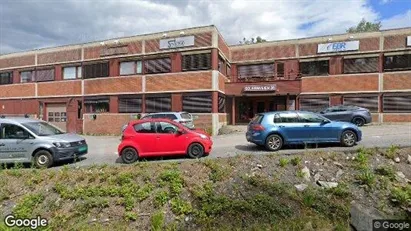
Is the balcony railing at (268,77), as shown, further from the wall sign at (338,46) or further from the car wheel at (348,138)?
the car wheel at (348,138)

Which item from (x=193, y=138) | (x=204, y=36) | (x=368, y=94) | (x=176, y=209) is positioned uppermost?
(x=204, y=36)

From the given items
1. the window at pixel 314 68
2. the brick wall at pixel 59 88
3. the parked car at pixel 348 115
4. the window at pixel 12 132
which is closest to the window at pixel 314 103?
the window at pixel 314 68

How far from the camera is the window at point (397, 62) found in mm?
22500

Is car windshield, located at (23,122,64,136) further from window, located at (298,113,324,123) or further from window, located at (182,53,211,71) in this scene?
window, located at (182,53,211,71)

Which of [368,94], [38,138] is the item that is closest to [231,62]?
[368,94]

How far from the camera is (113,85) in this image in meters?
24.2

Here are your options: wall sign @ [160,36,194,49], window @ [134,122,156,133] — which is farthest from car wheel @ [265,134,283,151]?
wall sign @ [160,36,194,49]

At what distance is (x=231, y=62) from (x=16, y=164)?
2080 centimetres

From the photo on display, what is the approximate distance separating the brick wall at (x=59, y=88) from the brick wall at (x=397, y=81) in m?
26.4

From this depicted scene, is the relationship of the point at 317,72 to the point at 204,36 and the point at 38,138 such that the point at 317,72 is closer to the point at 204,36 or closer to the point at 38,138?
the point at 204,36

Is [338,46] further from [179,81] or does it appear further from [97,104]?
[97,104]

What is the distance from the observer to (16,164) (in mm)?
9750

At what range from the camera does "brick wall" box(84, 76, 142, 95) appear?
919 inches

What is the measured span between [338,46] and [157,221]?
23266 millimetres
